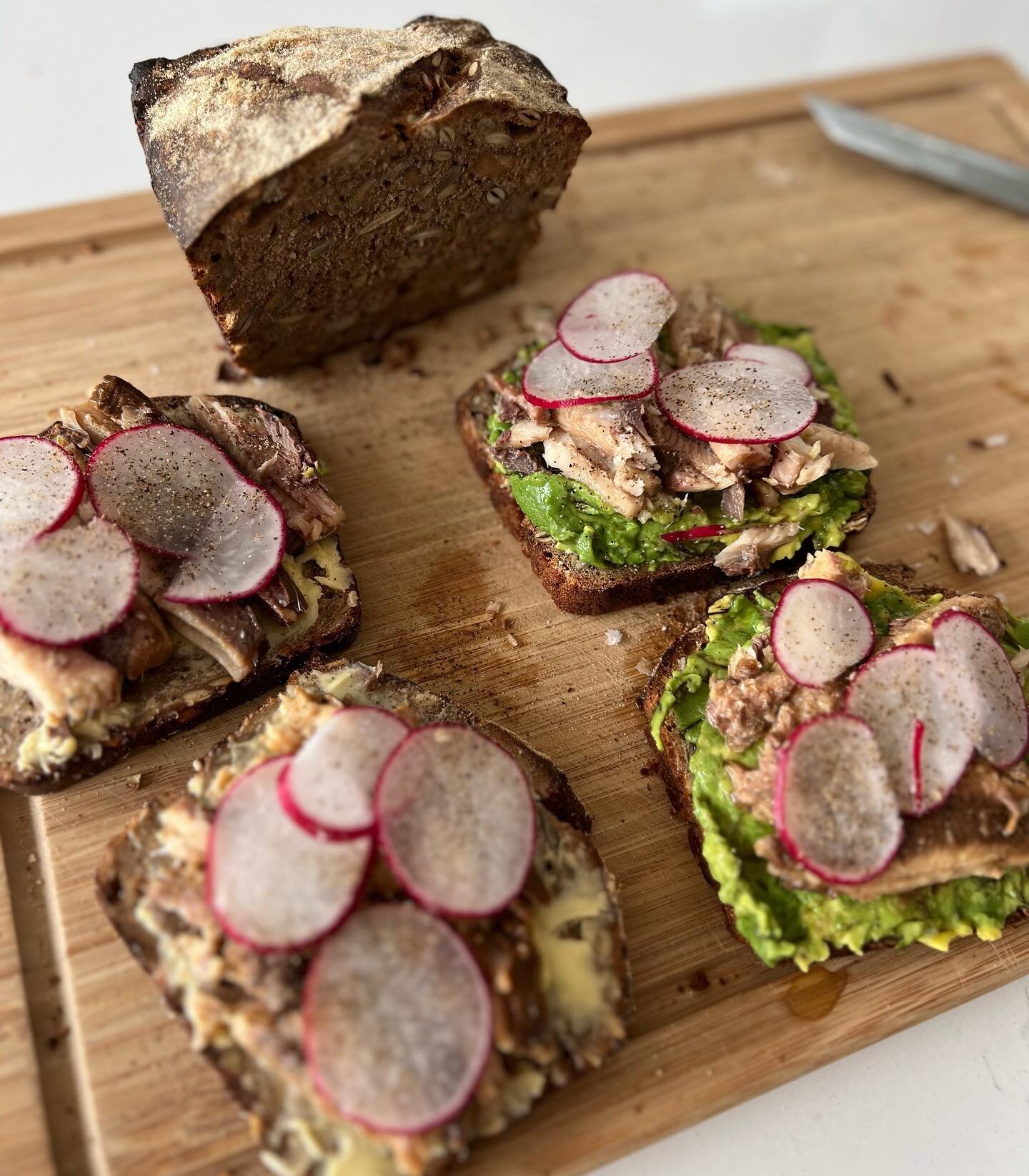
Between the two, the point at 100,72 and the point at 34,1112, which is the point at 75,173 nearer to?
the point at 100,72

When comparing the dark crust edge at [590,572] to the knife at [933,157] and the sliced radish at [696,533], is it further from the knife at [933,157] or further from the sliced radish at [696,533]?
the knife at [933,157]

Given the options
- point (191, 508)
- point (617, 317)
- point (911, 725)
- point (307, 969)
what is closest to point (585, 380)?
point (617, 317)

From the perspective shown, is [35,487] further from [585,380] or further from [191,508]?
[585,380]

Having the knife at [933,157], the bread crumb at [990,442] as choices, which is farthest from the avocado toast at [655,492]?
the knife at [933,157]

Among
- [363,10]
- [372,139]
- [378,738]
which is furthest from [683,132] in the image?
[378,738]

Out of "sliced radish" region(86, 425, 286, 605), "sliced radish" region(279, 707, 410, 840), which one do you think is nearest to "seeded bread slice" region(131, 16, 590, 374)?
"sliced radish" region(86, 425, 286, 605)

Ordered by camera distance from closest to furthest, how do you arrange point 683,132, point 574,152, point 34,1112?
point 34,1112 → point 574,152 → point 683,132
